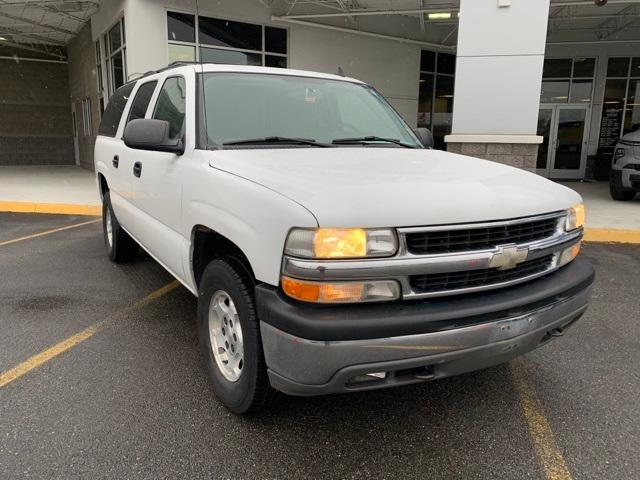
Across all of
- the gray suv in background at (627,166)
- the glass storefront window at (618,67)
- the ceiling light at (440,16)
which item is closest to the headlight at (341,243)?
the gray suv in background at (627,166)

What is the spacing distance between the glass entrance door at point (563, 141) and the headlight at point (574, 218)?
50.4 ft

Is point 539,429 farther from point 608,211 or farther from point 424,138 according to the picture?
point 608,211

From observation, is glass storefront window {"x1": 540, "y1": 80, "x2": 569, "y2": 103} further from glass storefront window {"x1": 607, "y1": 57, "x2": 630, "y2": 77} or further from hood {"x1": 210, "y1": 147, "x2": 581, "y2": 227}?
hood {"x1": 210, "y1": 147, "x2": 581, "y2": 227}

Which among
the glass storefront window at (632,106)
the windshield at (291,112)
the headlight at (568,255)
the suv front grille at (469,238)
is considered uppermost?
the glass storefront window at (632,106)

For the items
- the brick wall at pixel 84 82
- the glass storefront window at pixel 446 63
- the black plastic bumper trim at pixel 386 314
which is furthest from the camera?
the brick wall at pixel 84 82

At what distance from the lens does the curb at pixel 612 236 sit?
773 cm

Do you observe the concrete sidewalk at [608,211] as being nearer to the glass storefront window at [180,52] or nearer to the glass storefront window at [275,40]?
the glass storefront window at [275,40]

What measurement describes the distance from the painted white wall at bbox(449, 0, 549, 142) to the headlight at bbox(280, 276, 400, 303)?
7107 millimetres

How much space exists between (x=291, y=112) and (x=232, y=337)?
5.36ft

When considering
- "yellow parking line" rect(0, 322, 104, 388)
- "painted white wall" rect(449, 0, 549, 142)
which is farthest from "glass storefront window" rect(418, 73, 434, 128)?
"yellow parking line" rect(0, 322, 104, 388)

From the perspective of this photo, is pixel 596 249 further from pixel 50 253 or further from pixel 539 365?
pixel 50 253

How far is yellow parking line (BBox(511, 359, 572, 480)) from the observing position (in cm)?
250

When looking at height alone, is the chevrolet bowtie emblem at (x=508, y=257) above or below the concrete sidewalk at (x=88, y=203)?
above

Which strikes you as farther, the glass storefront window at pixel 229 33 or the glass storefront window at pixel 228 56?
the glass storefront window at pixel 228 56
